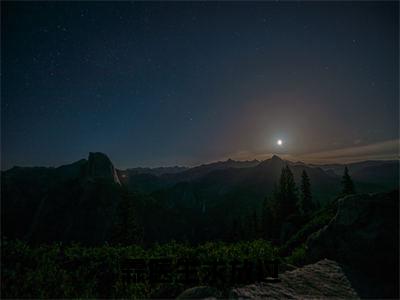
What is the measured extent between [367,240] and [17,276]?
11.0 meters

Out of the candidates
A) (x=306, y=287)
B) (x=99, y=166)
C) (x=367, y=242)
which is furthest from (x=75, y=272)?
(x=99, y=166)

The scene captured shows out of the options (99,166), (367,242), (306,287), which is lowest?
(306,287)

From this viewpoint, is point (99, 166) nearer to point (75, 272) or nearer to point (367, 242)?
point (75, 272)

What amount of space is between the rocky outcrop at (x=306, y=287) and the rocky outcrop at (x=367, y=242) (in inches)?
22.7

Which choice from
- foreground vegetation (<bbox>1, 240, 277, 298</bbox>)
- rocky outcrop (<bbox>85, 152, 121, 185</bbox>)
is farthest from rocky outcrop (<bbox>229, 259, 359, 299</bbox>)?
rocky outcrop (<bbox>85, 152, 121, 185</bbox>)

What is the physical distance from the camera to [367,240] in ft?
30.3

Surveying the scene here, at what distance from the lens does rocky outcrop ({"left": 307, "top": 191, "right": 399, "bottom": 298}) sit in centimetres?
826

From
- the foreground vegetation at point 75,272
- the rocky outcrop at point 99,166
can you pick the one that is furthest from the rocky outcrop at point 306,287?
the rocky outcrop at point 99,166

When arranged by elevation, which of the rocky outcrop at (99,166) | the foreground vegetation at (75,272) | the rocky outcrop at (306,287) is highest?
the rocky outcrop at (99,166)

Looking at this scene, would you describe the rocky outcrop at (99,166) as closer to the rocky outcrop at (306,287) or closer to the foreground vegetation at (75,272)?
the foreground vegetation at (75,272)

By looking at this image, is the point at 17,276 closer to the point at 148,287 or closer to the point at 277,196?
the point at 148,287

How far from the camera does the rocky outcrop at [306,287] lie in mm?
6105

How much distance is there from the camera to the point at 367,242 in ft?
30.2

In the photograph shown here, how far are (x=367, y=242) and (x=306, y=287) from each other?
3.95 m
